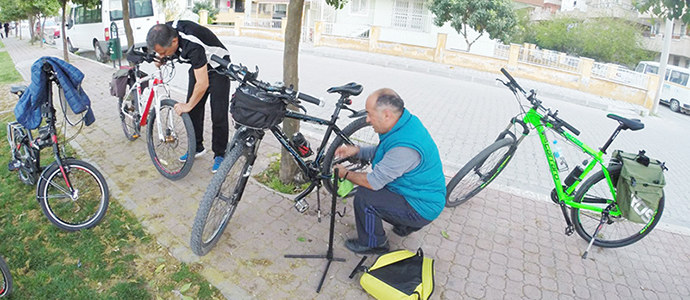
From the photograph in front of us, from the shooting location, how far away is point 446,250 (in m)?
3.68

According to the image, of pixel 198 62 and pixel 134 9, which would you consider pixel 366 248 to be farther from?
pixel 134 9

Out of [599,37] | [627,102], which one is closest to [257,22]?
[627,102]

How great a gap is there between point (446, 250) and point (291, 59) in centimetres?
218

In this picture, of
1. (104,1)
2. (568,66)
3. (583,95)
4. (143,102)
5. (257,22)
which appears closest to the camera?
(143,102)

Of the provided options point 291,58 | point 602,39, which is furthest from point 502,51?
point 291,58

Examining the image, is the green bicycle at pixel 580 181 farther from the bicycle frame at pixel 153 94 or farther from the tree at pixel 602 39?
the tree at pixel 602 39

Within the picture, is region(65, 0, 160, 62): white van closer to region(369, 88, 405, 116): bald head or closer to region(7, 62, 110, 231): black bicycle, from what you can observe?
region(7, 62, 110, 231): black bicycle

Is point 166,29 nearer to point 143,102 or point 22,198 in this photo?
point 143,102

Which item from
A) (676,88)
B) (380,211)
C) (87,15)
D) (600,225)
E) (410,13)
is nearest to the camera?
(380,211)

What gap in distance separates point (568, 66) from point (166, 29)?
16.5 meters

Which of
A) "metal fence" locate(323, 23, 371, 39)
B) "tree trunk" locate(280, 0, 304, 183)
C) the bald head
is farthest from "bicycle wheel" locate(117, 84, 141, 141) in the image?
"metal fence" locate(323, 23, 371, 39)

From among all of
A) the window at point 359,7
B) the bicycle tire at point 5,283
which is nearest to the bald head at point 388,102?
the bicycle tire at point 5,283

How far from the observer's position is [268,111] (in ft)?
10.3

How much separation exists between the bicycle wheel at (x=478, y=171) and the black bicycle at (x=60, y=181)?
121 inches
